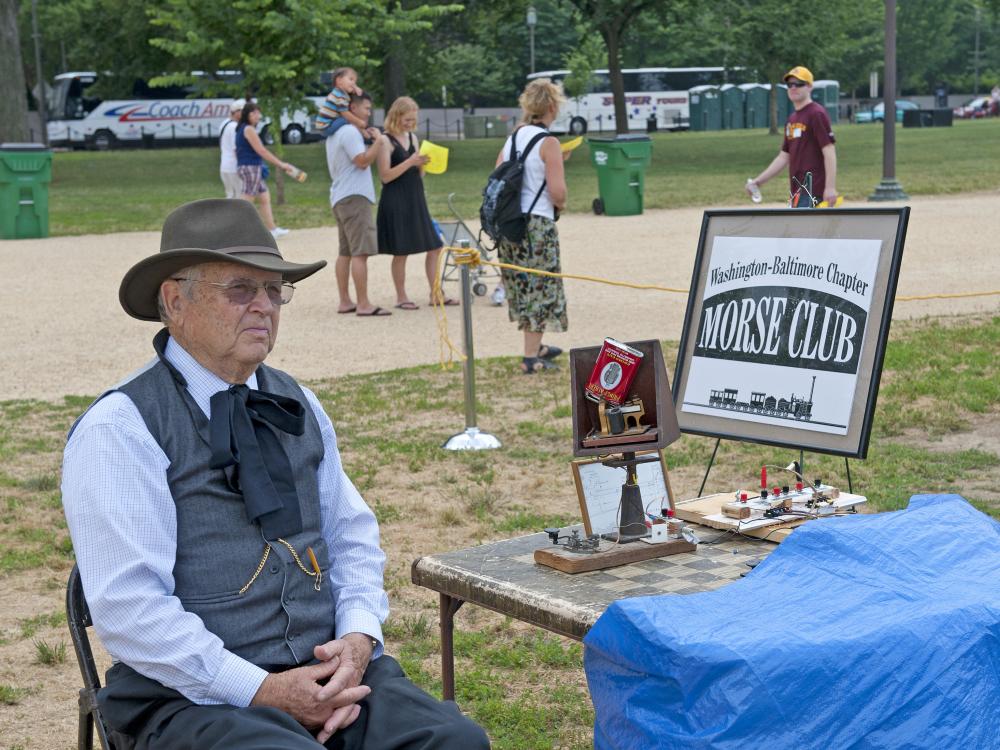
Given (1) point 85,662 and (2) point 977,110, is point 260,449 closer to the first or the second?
(1) point 85,662

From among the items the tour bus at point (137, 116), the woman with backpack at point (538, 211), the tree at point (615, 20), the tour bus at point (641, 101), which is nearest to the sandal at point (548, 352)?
the woman with backpack at point (538, 211)

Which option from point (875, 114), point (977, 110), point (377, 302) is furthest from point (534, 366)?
point (977, 110)

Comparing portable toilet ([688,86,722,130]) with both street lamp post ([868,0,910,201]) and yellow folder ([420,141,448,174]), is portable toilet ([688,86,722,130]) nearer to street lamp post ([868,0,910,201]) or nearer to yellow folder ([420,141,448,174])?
street lamp post ([868,0,910,201])

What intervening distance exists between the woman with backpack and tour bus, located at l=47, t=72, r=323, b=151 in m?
43.9

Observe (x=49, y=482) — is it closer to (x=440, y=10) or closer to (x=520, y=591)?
(x=520, y=591)

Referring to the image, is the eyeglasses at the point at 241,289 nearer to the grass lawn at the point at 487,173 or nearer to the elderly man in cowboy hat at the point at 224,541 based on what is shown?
the elderly man in cowboy hat at the point at 224,541

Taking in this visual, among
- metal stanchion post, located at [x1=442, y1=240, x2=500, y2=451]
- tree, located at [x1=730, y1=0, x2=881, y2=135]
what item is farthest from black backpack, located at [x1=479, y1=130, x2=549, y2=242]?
tree, located at [x1=730, y1=0, x2=881, y2=135]

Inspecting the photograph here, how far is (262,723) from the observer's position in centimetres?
258

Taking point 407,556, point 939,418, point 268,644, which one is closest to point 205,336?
point 268,644

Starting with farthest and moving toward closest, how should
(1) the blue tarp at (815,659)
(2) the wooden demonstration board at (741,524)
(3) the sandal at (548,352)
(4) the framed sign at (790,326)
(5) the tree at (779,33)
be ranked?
1. (5) the tree at (779,33)
2. (3) the sandal at (548,352)
3. (4) the framed sign at (790,326)
4. (2) the wooden demonstration board at (741,524)
5. (1) the blue tarp at (815,659)

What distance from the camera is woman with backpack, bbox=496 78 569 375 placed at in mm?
8344

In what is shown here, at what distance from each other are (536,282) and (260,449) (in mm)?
5843

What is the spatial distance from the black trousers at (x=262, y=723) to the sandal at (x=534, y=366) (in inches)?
245

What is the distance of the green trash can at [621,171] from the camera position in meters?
19.5
